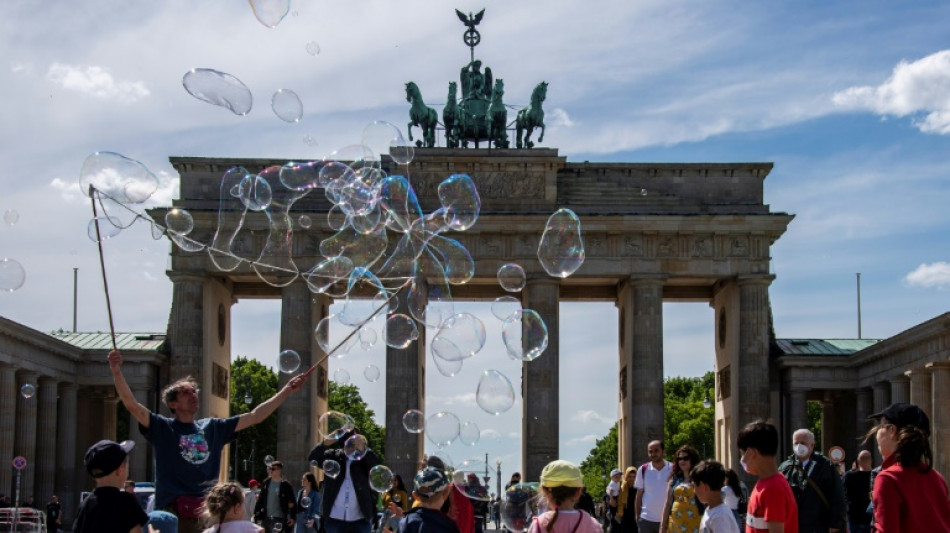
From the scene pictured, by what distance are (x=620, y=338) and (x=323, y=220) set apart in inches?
630

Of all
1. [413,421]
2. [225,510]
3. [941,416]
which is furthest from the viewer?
[941,416]

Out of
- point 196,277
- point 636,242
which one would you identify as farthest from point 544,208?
point 196,277

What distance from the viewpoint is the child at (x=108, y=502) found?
435 inches

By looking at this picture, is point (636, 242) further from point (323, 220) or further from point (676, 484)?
point (676, 484)

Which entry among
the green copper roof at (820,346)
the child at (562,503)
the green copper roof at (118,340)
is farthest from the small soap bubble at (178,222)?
the green copper roof at (820,346)

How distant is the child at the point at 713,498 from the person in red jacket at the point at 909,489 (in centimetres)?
180

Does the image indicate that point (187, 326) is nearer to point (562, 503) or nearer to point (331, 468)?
point (331, 468)

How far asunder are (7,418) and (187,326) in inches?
451

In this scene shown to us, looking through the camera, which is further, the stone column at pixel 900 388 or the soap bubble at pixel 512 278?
the stone column at pixel 900 388

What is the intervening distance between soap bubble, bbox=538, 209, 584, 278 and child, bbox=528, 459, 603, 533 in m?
14.6

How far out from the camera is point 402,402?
67000mm

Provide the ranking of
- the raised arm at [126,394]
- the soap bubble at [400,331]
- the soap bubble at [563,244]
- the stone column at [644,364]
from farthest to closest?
the stone column at [644,364] < the soap bubble at [563,244] < the soap bubble at [400,331] < the raised arm at [126,394]

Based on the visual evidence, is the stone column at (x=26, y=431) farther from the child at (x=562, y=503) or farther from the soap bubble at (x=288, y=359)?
the child at (x=562, y=503)

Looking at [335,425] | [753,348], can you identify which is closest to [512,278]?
[335,425]
